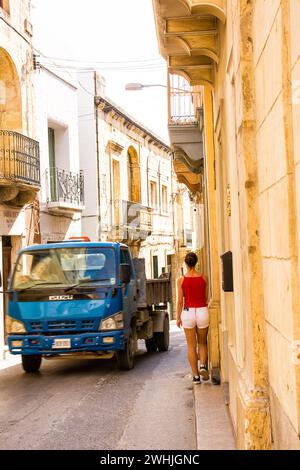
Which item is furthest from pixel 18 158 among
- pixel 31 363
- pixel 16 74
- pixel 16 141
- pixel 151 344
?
pixel 31 363

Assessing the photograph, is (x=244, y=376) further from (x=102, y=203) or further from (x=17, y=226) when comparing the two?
(x=102, y=203)

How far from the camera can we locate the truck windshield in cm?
1047

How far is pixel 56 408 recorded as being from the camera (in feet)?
26.2

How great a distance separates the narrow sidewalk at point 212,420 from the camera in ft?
18.7

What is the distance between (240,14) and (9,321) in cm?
723

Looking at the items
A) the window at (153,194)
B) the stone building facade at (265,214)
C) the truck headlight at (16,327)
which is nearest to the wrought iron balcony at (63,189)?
the truck headlight at (16,327)

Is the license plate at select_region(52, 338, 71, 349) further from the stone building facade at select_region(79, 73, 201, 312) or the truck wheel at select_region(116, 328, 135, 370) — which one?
the stone building facade at select_region(79, 73, 201, 312)

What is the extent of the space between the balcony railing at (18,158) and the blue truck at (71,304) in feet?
19.3

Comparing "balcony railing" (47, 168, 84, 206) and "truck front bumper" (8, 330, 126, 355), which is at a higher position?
"balcony railing" (47, 168, 84, 206)

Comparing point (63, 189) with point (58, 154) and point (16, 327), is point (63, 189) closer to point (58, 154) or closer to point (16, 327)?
point (58, 154)

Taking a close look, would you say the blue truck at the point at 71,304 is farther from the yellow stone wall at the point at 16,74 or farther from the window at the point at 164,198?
the window at the point at 164,198

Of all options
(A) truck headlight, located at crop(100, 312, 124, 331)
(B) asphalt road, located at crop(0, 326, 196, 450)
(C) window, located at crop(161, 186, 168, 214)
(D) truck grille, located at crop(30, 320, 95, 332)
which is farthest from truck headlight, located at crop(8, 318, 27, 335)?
(C) window, located at crop(161, 186, 168, 214)

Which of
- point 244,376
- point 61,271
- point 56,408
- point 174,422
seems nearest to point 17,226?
point 61,271

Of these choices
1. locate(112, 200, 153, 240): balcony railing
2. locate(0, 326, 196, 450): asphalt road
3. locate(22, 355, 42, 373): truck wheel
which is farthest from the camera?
locate(112, 200, 153, 240): balcony railing
